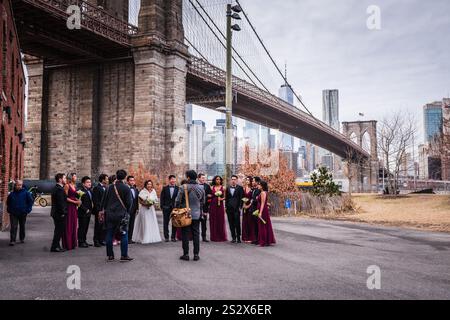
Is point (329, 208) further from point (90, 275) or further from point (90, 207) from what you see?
point (90, 275)

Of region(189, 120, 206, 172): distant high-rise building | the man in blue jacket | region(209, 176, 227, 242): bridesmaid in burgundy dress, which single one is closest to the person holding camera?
region(209, 176, 227, 242): bridesmaid in burgundy dress

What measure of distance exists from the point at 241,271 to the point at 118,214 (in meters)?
2.57

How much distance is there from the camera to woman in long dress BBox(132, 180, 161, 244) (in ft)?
36.8

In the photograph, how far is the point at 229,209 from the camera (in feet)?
37.7

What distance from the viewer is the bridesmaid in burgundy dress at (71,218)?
993 cm

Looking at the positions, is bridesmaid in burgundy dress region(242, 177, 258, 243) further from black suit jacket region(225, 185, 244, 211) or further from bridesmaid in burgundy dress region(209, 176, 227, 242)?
bridesmaid in burgundy dress region(209, 176, 227, 242)

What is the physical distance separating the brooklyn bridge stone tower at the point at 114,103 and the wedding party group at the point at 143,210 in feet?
66.5

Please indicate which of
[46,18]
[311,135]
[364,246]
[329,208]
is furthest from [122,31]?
[311,135]

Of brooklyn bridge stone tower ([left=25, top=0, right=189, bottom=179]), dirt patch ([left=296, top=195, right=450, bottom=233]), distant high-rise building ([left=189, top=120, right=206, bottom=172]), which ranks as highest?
distant high-rise building ([left=189, top=120, right=206, bottom=172])

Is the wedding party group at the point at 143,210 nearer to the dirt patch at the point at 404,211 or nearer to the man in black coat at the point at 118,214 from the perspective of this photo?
the man in black coat at the point at 118,214

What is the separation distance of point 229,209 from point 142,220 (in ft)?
7.27

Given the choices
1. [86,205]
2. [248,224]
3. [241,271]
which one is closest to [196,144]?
[248,224]

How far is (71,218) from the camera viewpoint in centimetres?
1003

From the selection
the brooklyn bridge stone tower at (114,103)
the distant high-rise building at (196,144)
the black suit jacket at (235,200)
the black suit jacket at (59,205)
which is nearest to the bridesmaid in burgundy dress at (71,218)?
the black suit jacket at (59,205)
